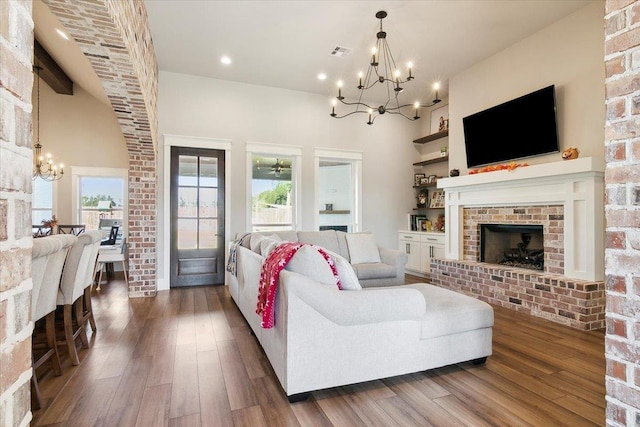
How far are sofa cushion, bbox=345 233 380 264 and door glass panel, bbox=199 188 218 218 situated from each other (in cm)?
219

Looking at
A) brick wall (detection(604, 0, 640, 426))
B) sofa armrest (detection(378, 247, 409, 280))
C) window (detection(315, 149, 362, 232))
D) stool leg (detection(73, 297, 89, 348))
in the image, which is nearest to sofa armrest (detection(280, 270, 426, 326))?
brick wall (detection(604, 0, 640, 426))

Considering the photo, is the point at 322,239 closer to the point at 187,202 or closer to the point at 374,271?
the point at 374,271

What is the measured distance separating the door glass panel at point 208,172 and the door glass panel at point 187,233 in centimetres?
63

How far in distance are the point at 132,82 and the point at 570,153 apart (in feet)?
14.8

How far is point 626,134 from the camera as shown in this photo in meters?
0.98

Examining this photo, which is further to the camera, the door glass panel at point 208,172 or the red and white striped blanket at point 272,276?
the door glass panel at point 208,172

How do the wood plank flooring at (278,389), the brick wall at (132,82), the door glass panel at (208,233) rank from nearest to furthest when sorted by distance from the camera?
the wood plank flooring at (278,389)
the brick wall at (132,82)
the door glass panel at (208,233)

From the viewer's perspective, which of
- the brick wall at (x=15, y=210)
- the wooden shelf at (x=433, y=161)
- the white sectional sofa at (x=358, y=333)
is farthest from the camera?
A: the wooden shelf at (x=433, y=161)

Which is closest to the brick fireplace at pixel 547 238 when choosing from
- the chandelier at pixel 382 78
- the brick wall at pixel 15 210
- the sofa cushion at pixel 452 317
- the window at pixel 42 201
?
the chandelier at pixel 382 78

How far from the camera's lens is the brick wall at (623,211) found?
0.96 m

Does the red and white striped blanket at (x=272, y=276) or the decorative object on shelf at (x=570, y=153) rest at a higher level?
the decorative object on shelf at (x=570, y=153)

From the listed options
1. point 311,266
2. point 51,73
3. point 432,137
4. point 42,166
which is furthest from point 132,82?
point 432,137

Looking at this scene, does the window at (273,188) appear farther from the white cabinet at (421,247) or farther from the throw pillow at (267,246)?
the throw pillow at (267,246)

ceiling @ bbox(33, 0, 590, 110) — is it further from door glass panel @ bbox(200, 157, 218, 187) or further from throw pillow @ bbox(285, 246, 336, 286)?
throw pillow @ bbox(285, 246, 336, 286)
